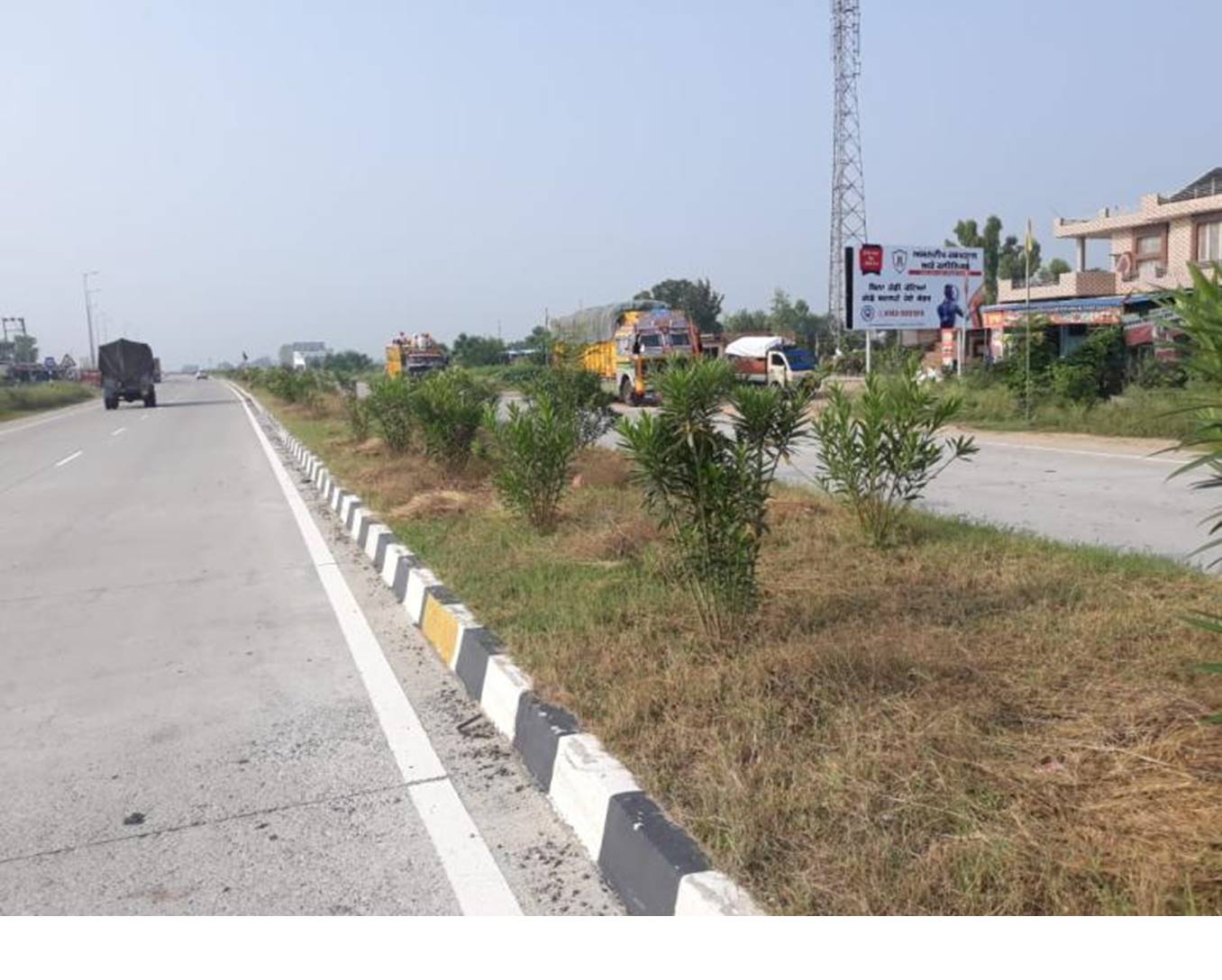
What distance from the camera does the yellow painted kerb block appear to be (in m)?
5.15

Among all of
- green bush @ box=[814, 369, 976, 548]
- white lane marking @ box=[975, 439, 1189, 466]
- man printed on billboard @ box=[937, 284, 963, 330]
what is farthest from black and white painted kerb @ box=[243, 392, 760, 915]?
man printed on billboard @ box=[937, 284, 963, 330]

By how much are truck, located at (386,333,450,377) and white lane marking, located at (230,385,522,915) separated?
128 ft

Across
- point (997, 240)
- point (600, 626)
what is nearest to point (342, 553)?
point (600, 626)

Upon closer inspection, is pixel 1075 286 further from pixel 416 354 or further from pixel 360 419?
pixel 360 419

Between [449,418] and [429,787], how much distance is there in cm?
767

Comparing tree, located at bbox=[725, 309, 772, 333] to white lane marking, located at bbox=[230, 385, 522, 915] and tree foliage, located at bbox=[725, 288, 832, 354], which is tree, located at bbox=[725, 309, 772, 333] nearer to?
tree foliage, located at bbox=[725, 288, 832, 354]

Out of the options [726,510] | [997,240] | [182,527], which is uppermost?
[997,240]

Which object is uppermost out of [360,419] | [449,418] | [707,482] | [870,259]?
[870,259]

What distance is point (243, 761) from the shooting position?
3.98 meters

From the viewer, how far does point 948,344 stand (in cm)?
3553

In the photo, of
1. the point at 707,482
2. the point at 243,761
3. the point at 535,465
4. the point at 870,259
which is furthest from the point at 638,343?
Answer: the point at 243,761

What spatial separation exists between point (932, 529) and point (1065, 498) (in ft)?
12.0

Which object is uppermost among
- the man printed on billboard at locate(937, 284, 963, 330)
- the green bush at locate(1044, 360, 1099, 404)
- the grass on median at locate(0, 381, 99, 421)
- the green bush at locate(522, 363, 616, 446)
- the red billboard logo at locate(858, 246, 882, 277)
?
the red billboard logo at locate(858, 246, 882, 277)
